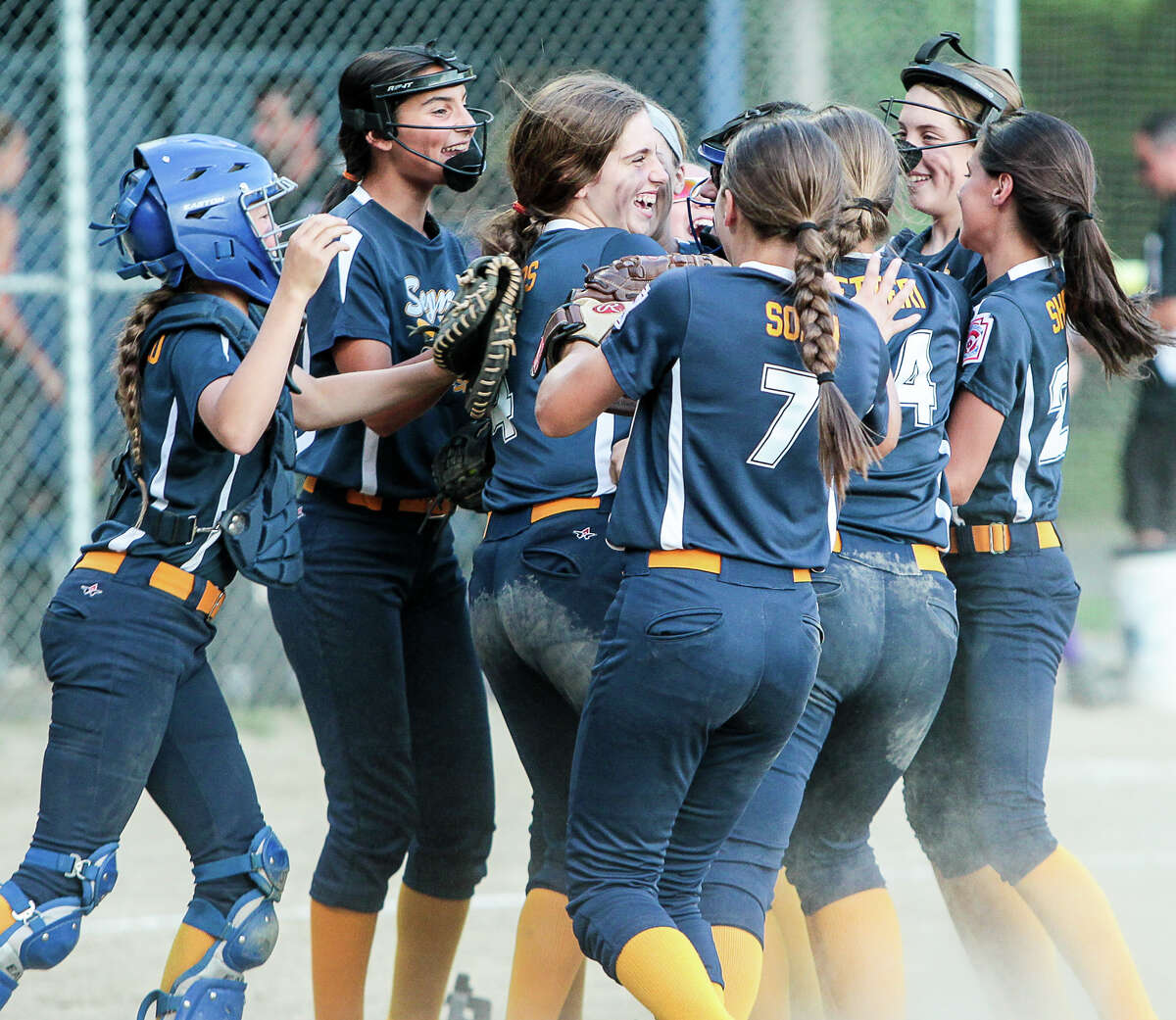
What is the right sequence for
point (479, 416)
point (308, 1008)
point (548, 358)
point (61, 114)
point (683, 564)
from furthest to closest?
point (61, 114) → point (308, 1008) → point (479, 416) → point (548, 358) → point (683, 564)

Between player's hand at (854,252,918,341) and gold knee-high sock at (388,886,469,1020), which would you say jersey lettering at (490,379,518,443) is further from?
gold knee-high sock at (388,886,469,1020)

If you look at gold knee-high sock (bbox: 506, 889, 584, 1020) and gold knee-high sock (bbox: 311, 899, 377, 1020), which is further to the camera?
gold knee-high sock (bbox: 311, 899, 377, 1020)

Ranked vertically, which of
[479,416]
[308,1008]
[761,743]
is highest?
[479,416]

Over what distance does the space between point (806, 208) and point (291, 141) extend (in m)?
4.98

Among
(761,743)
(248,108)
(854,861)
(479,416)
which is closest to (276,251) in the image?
(479,416)

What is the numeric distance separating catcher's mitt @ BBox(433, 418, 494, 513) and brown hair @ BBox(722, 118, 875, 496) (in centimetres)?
78

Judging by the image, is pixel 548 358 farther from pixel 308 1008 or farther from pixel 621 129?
pixel 308 1008

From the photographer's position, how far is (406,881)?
3299 mm

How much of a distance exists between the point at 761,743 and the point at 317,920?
122 cm

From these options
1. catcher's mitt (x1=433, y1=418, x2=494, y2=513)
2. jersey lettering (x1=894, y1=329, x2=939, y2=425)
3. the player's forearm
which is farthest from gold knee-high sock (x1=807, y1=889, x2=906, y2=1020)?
the player's forearm

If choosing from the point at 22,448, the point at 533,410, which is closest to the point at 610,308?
the point at 533,410

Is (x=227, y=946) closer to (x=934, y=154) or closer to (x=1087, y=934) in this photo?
(x=1087, y=934)

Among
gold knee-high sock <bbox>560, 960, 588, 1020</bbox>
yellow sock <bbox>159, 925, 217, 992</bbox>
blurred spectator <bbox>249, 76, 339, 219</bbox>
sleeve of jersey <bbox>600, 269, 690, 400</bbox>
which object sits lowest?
blurred spectator <bbox>249, 76, 339, 219</bbox>

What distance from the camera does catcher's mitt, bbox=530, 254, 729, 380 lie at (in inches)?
99.6
